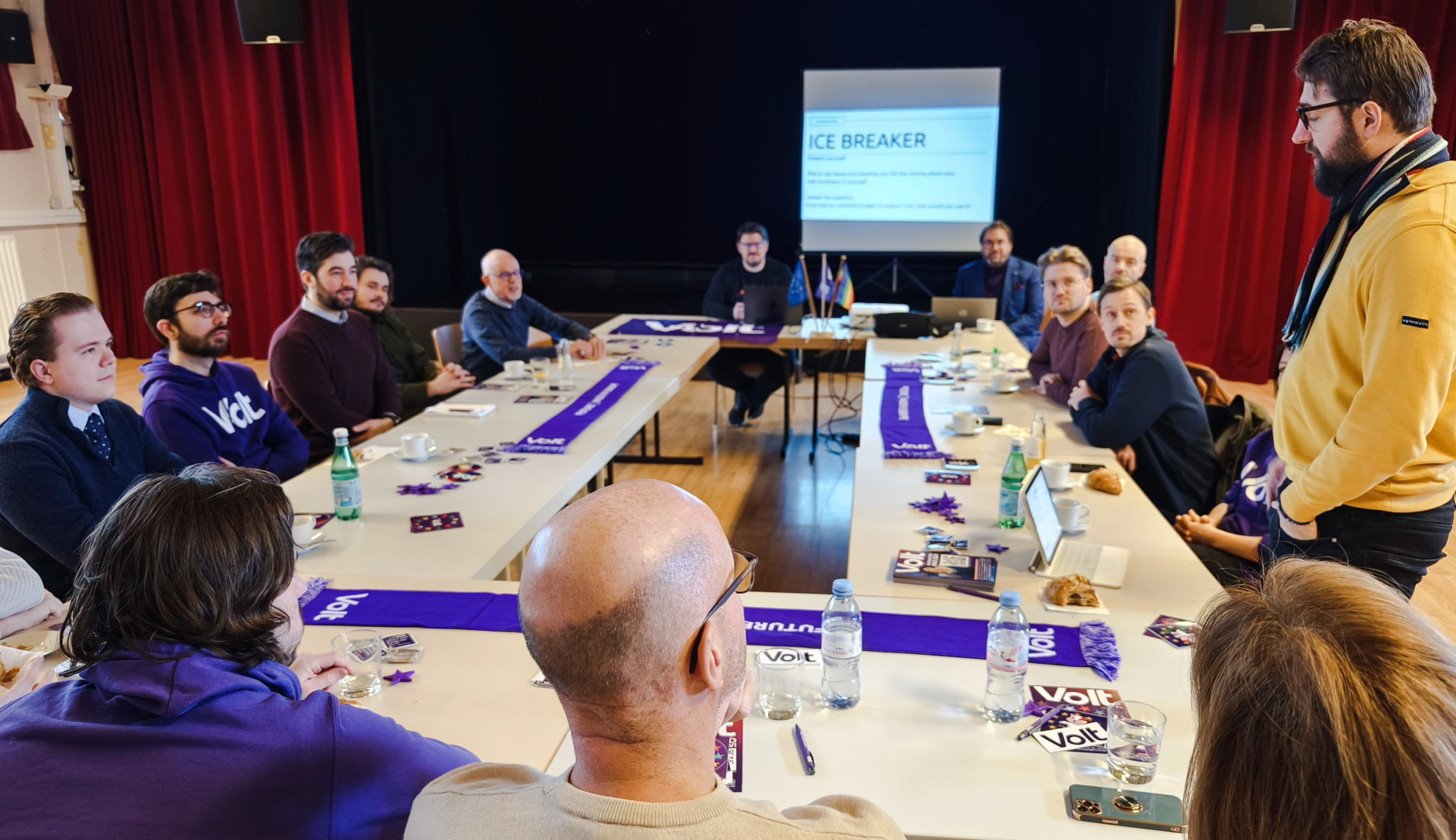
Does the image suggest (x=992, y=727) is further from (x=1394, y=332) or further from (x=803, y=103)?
(x=803, y=103)

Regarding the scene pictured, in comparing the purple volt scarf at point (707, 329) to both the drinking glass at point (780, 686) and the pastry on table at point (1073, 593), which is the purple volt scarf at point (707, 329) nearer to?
the pastry on table at point (1073, 593)

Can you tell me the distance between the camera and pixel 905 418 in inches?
140

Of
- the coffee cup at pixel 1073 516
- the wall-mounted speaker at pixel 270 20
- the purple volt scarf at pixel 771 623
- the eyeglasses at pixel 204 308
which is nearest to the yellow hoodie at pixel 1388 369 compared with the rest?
the coffee cup at pixel 1073 516

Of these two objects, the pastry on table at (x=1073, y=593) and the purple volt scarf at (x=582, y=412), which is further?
the purple volt scarf at (x=582, y=412)

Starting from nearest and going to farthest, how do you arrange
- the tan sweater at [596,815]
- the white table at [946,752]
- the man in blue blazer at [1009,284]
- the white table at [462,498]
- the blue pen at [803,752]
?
the tan sweater at [596,815]
the white table at [946,752]
the blue pen at [803,752]
the white table at [462,498]
the man in blue blazer at [1009,284]

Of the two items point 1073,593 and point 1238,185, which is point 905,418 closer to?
point 1073,593

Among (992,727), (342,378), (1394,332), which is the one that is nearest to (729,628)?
(992,727)

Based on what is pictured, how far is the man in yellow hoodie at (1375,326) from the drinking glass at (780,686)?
108 centimetres

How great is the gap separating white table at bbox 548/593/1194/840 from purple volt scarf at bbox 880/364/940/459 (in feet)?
4.42

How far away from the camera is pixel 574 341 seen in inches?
182

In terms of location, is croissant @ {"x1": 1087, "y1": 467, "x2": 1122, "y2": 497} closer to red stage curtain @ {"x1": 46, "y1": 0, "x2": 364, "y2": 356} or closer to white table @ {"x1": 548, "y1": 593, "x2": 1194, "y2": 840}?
white table @ {"x1": 548, "y1": 593, "x2": 1194, "y2": 840}

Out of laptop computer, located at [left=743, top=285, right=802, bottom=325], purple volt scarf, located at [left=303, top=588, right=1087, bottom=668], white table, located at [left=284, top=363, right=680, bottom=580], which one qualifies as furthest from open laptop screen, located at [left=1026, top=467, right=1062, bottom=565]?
laptop computer, located at [left=743, top=285, right=802, bottom=325]

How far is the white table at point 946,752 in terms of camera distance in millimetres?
1314

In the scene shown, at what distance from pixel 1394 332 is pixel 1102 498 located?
991mm
